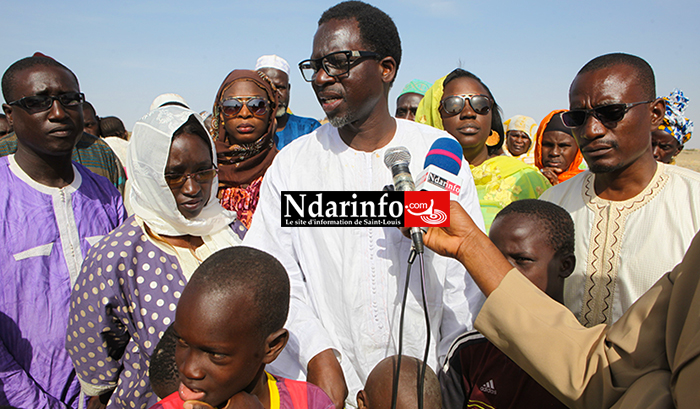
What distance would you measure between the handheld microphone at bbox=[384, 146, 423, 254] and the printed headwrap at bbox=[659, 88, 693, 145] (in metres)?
3.62

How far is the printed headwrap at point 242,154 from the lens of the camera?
13.1 ft

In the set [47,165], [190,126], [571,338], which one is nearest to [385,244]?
[571,338]

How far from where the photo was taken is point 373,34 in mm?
2324

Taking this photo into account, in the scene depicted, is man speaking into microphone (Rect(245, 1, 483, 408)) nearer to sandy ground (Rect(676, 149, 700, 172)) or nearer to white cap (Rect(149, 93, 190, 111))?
white cap (Rect(149, 93, 190, 111))

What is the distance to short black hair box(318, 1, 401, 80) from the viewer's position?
2.31 metres

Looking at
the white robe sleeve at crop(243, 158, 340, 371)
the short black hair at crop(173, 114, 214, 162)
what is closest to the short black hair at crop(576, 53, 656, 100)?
the white robe sleeve at crop(243, 158, 340, 371)

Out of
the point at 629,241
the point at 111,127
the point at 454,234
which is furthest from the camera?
the point at 111,127

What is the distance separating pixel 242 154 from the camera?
157 inches

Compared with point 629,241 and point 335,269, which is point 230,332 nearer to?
point 335,269

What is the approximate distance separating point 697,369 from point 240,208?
3.28 meters

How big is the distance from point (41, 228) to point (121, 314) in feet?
3.28

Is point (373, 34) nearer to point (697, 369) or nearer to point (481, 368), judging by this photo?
point (481, 368)

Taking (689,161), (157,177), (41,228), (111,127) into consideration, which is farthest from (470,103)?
(689,161)

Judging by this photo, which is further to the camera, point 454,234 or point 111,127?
point 111,127
